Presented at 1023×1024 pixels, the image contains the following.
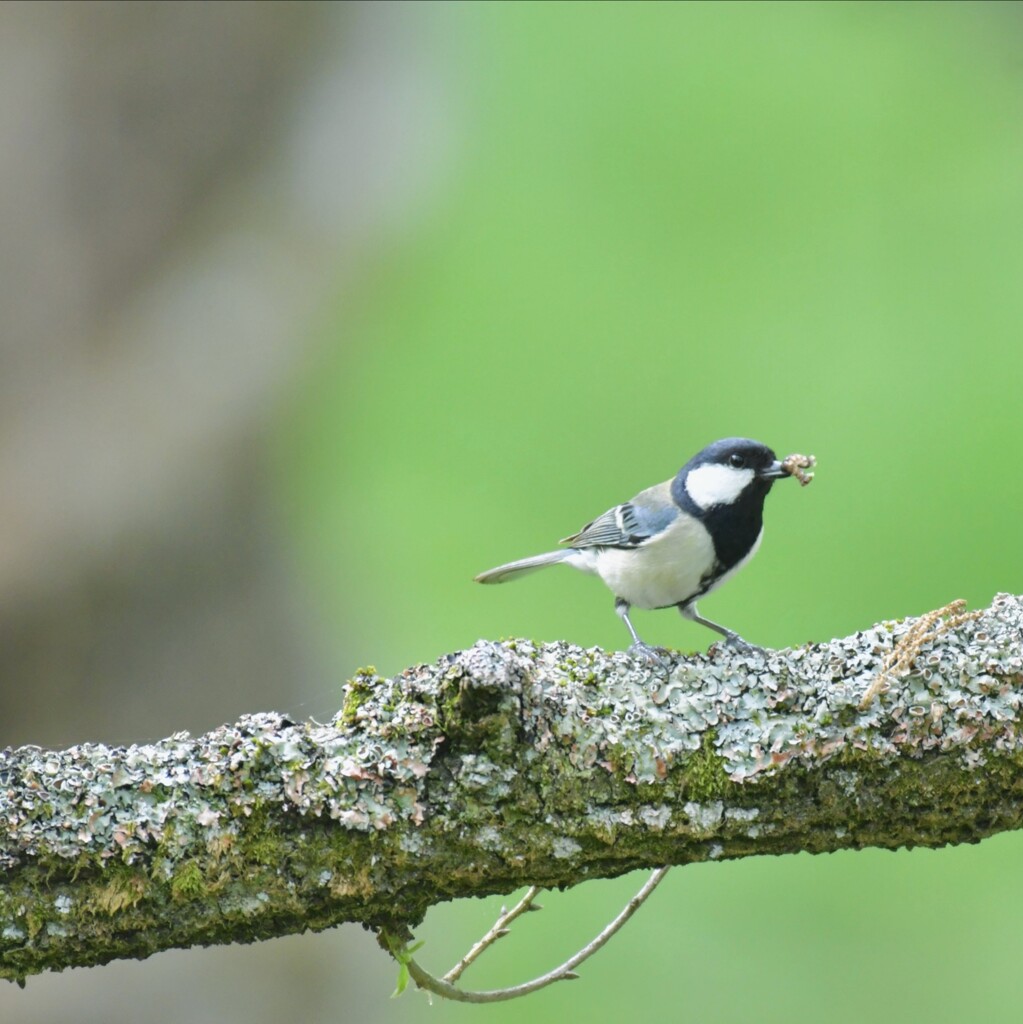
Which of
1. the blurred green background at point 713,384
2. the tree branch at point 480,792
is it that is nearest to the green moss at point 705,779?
the tree branch at point 480,792

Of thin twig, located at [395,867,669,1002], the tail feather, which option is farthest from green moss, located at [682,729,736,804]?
the tail feather

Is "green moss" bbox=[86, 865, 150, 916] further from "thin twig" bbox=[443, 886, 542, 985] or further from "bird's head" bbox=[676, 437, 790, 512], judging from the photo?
"bird's head" bbox=[676, 437, 790, 512]

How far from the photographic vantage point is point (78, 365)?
3605 millimetres

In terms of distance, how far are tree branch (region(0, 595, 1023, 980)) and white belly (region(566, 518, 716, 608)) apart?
2.86 ft

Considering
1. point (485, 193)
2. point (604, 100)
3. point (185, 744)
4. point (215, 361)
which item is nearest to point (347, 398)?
point (485, 193)

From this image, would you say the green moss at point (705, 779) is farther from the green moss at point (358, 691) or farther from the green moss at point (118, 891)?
the green moss at point (118, 891)

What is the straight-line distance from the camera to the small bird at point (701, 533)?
2.61 meters

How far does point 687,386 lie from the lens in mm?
5555

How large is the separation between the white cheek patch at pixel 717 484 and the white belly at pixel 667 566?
0.07m

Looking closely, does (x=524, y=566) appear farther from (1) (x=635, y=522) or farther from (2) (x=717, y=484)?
(2) (x=717, y=484)

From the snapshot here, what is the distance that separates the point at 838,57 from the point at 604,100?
4.05 feet

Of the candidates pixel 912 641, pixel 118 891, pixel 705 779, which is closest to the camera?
pixel 118 891

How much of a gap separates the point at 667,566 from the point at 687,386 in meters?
3.07

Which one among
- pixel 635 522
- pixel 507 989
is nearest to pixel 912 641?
pixel 507 989
